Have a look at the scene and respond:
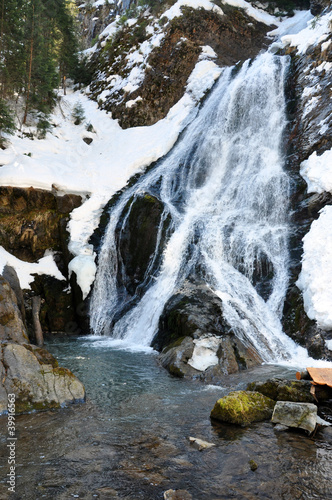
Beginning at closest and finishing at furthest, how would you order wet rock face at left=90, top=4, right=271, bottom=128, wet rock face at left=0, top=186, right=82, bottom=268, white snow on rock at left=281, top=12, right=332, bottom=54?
1. wet rock face at left=0, top=186, right=82, bottom=268
2. white snow on rock at left=281, top=12, right=332, bottom=54
3. wet rock face at left=90, top=4, right=271, bottom=128

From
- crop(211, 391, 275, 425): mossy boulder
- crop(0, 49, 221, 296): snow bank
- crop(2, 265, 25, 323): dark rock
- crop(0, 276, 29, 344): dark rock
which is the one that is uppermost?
crop(0, 49, 221, 296): snow bank

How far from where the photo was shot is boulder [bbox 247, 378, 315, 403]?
6.16 m

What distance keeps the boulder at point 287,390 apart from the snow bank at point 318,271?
14.1ft

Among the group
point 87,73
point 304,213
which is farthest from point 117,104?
point 304,213

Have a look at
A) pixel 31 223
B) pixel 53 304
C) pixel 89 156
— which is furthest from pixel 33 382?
pixel 89 156

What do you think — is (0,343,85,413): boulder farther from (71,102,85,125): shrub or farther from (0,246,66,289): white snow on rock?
(71,102,85,125): shrub

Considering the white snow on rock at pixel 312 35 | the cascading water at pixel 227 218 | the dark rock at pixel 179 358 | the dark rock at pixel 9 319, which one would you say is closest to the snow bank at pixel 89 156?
the cascading water at pixel 227 218

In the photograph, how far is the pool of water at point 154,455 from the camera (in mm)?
3992

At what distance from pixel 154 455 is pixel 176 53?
101 feet

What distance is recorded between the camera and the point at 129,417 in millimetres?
6254

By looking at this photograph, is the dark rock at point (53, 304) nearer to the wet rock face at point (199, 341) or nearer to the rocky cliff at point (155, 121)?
the rocky cliff at point (155, 121)

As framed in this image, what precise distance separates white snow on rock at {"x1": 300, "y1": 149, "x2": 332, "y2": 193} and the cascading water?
40.3 inches

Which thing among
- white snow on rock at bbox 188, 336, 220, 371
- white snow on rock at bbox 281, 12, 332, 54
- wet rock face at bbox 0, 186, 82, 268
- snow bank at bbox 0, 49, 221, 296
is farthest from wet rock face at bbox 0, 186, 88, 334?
white snow on rock at bbox 281, 12, 332, 54

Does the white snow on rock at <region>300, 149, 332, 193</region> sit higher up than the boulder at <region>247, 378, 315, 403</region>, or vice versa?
the white snow on rock at <region>300, 149, 332, 193</region>
